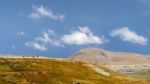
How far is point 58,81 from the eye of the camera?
17000 cm

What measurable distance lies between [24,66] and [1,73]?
2615 cm

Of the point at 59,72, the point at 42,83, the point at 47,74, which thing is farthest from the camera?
the point at 59,72

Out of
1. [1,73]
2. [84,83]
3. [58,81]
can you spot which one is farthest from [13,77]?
[84,83]

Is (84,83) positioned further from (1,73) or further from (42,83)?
(1,73)

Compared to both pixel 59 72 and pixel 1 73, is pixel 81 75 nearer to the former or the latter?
pixel 59 72

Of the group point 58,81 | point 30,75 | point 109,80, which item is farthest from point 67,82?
point 109,80

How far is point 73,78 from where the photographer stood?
179375mm

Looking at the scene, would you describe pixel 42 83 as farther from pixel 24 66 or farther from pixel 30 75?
pixel 24 66

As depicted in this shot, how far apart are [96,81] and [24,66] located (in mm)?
40001

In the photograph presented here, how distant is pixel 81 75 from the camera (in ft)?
629

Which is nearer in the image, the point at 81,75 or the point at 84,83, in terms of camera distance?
the point at 84,83

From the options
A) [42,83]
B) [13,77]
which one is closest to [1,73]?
[13,77]

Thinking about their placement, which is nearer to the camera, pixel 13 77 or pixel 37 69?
pixel 13 77

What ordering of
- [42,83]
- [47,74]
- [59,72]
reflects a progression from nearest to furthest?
1. [42,83]
2. [47,74]
3. [59,72]
